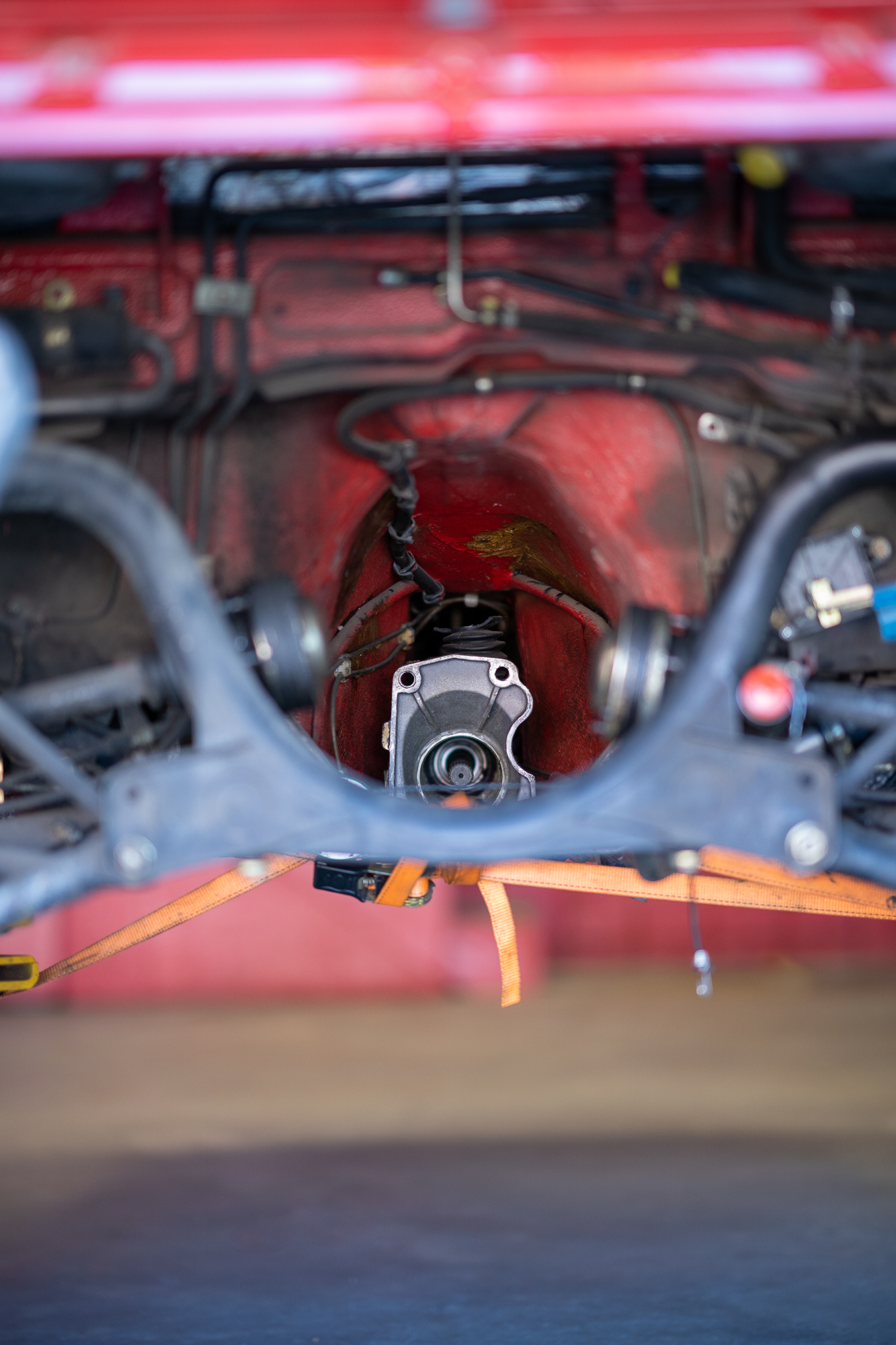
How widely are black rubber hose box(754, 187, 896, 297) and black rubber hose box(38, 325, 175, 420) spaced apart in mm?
774

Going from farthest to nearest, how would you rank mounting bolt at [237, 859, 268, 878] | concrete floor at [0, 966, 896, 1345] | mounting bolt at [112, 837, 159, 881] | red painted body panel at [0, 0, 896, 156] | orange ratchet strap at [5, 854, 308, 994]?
concrete floor at [0, 966, 896, 1345] → orange ratchet strap at [5, 854, 308, 994] → mounting bolt at [237, 859, 268, 878] → mounting bolt at [112, 837, 159, 881] → red painted body panel at [0, 0, 896, 156]

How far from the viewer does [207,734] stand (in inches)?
58.1

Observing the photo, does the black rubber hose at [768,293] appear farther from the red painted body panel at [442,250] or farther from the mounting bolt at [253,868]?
the mounting bolt at [253,868]

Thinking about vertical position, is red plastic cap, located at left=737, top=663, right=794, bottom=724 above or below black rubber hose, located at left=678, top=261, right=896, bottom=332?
below

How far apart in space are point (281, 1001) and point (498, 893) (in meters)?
6.18

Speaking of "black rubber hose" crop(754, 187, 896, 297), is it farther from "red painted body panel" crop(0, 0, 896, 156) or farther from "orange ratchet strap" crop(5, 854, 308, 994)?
"orange ratchet strap" crop(5, 854, 308, 994)

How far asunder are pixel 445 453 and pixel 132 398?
54cm

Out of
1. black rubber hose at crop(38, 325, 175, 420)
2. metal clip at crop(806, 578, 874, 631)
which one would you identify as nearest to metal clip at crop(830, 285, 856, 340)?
metal clip at crop(806, 578, 874, 631)

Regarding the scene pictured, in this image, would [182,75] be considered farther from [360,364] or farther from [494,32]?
[360,364]

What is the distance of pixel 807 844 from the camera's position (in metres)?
1.44

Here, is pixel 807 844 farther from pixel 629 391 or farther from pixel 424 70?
pixel 424 70

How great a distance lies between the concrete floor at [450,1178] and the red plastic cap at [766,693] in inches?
76.5

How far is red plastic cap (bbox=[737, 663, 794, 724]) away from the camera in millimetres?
1522

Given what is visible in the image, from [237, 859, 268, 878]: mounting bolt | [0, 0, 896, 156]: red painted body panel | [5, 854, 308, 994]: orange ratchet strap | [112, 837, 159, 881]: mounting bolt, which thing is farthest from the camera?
[5, 854, 308, 994]: orange ratchet strap
